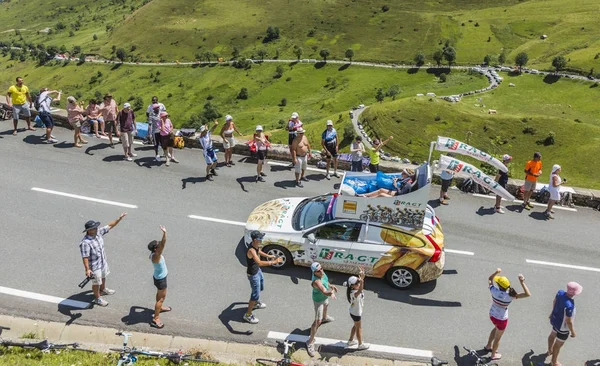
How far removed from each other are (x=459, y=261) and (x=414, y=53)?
11778 cm

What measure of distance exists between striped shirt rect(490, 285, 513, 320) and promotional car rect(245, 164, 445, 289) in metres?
1.99

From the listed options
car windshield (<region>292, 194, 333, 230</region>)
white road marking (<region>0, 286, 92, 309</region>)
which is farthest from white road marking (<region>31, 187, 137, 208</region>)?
car windshield (<region>292, 194, 333, 230</region>)

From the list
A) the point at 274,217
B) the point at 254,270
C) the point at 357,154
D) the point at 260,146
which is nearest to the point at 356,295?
the point at 254,270

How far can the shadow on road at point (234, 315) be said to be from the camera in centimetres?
991

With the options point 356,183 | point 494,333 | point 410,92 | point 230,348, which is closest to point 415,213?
point 356,183

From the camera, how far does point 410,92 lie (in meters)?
89.8

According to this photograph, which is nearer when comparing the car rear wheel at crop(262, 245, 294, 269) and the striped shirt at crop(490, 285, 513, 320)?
the striped shirt at crop(490, 285, 513, 320)

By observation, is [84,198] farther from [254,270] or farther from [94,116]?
[254,270]

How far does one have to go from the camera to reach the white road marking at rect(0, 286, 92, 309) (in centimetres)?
1032

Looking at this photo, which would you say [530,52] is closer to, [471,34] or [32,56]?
[471,34]

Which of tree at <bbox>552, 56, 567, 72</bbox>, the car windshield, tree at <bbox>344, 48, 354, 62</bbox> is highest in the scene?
the car windshield

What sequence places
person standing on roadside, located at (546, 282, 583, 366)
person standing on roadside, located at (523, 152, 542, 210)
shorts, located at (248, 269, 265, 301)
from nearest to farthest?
person standing on roadside, located at (546, 282, 583, 366) < shorts, located at (248, 269, 265, 301) < person standing on roadside, located at (523, 152, 542, 210)

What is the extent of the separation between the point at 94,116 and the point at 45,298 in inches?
367

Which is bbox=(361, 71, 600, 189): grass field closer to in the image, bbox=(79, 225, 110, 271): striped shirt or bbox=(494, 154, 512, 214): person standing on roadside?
bbox=(494, 154, 512, 214): person standing on roadside
